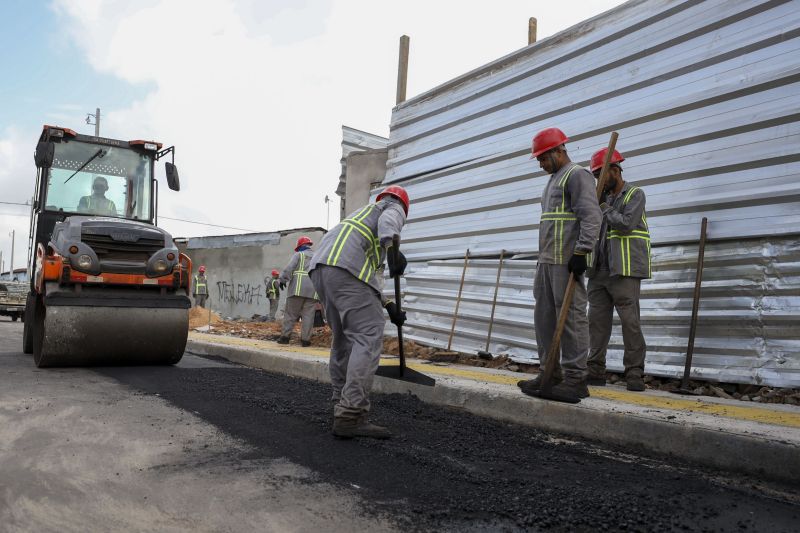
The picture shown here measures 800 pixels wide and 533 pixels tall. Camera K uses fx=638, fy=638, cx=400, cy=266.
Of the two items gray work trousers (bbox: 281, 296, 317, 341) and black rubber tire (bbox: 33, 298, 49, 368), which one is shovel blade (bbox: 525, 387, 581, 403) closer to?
black rubber tire (bbox: 33, 298, 49, 368)

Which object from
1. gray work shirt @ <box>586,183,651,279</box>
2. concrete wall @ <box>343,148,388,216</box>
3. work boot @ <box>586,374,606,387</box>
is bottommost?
work boot @ <box>586,374,606,387</box>

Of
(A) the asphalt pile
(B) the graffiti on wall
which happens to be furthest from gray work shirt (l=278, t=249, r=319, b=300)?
(B) the graffiti on wall

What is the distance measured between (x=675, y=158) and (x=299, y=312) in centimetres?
628

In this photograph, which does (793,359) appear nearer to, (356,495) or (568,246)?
(568,246)

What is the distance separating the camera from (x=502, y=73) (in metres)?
7.86

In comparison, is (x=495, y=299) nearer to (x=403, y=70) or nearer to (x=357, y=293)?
(x=357, y=293)


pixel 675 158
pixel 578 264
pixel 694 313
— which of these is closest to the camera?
pixel 578 264

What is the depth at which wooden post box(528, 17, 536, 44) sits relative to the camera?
8.09 m

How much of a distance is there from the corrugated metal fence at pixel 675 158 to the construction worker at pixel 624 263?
0.57m

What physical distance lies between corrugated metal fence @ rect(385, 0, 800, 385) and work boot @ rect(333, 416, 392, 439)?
2903mm

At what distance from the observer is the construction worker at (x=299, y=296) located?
9.77 m

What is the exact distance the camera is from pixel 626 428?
3.80 meters

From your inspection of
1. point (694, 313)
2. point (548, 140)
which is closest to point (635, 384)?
point (694, 313)

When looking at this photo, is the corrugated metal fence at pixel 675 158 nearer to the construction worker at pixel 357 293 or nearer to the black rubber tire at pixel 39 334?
the construction worker at pixel 357 293
